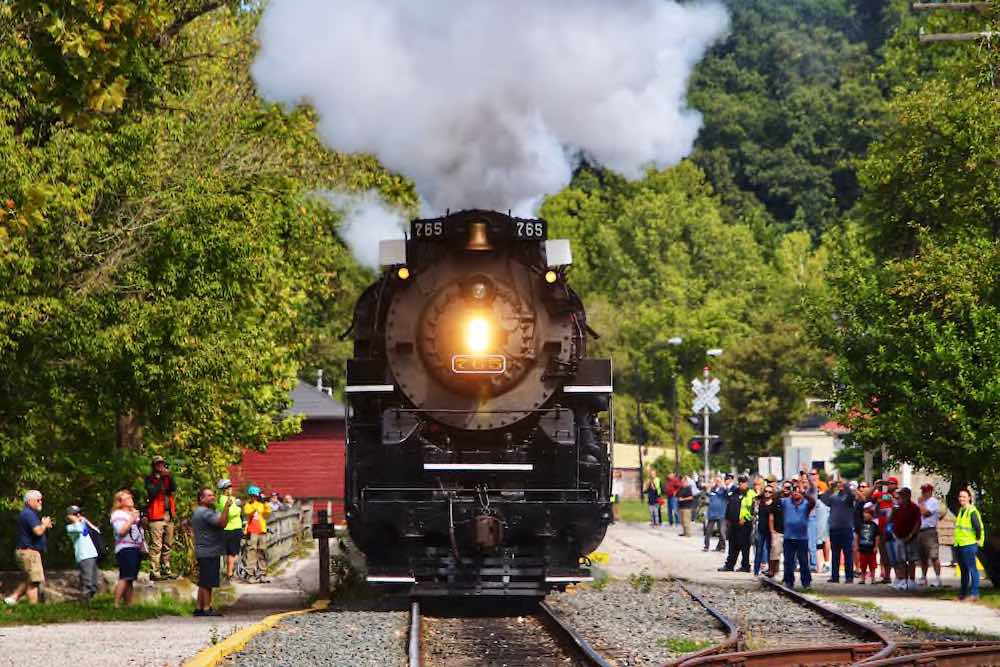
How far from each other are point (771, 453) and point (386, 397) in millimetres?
51229

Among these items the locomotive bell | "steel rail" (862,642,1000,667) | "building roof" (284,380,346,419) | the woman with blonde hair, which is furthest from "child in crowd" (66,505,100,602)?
"building roof" (284,380,346,419)

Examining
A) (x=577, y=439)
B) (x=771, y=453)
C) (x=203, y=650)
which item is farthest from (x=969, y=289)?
(x=771, y=453)

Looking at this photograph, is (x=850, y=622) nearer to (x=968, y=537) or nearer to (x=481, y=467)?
(x=481, y=467)

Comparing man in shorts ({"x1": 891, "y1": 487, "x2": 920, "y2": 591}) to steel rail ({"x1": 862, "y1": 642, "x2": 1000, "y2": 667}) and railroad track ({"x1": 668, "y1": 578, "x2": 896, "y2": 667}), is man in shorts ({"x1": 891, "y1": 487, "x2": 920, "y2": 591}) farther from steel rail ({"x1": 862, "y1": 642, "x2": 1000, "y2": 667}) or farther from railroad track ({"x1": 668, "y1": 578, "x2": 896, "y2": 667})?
steel rail ({"x1": 862, "y1": 642, "x2": 1000, "y2": 667})

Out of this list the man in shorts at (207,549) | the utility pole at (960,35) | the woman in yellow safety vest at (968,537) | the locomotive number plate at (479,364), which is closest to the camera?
the locomotive number plate at (479,364)

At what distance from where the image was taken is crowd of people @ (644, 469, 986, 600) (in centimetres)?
2344

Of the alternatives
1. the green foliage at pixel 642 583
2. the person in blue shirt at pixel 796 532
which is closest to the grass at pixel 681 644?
the green foliage at pixel 642 583

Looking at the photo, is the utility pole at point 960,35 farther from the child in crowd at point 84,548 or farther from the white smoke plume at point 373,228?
the child in crowd at point 84,548

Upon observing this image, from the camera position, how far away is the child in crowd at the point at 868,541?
26.3 metres

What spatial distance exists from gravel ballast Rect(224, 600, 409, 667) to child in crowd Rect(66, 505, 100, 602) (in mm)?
3196

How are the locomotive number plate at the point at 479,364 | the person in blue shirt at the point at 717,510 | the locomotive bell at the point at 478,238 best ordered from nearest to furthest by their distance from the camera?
1. the locomotive number plate at the point at 479,364
2. the locomotive bell at the point at 478,238
3. the person in blue shirt at the point at 717,510

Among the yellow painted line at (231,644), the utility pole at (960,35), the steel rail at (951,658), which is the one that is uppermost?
the utility pole at (960,35)

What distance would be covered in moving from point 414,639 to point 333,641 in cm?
98

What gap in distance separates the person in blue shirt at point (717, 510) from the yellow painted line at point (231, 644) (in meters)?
17.9
